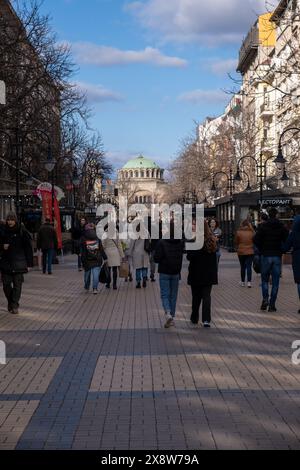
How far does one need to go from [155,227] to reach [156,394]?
882 cm

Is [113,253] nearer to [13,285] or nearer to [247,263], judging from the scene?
[247,263]

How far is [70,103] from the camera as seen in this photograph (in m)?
32.4

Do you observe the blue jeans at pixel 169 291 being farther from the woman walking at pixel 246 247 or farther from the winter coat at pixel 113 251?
the winter coat at pixel 113 251

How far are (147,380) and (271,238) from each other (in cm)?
610

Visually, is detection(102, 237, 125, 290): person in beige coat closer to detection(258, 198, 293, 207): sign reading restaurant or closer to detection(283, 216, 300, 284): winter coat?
detection(283, 216, 300, 284): winter coat

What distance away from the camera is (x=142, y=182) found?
182m

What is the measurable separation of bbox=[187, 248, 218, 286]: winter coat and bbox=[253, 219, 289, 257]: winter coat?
77.8 inches

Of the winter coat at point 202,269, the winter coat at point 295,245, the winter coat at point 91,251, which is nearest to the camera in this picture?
the winter coat at point 202,269

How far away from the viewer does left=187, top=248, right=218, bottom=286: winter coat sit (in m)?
11.7

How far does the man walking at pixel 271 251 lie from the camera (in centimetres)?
1346

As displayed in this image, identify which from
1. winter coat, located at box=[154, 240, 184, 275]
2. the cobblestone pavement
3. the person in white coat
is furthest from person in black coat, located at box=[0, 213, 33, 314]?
the person in white coat

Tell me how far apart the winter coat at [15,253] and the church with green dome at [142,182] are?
13999 centimetres

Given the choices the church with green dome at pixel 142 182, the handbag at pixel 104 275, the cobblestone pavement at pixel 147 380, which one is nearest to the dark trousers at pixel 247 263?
the handbag at pixel 104 275

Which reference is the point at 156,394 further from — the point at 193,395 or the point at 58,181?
the point at 58,181
